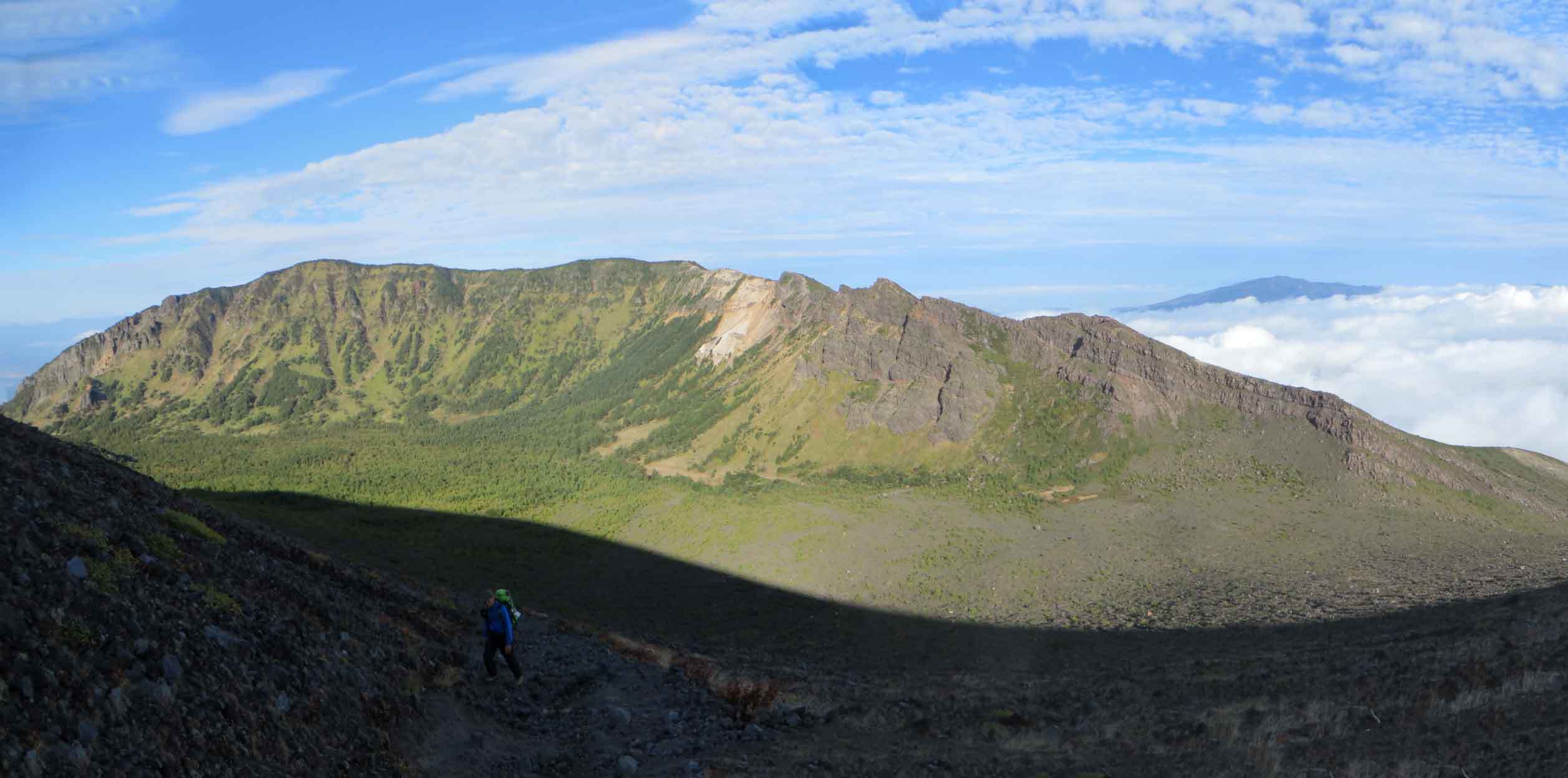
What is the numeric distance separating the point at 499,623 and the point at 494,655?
2.68 feet

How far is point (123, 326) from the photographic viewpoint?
134 metres

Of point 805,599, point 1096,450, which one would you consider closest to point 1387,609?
point 805,599

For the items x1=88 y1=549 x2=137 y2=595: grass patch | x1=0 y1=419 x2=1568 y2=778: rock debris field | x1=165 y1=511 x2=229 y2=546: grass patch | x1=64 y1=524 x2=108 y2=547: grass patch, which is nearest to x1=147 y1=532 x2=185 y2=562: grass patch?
x1=0 y1=419 x2=1568 y2=778: rock debris field

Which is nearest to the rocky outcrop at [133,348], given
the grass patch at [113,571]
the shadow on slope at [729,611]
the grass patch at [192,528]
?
the shadow on slope at [729,611]

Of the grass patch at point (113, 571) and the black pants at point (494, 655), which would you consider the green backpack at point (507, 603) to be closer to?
the black pants at point (494, 655)

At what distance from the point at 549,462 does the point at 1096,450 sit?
57.1m

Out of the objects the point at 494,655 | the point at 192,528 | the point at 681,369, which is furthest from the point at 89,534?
the point at 681,369

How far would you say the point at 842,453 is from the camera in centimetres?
7175

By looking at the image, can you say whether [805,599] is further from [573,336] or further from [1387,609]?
[573,336]

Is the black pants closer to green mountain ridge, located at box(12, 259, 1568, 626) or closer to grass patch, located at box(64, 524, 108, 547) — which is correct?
grass patch, located at box(64, 524, 108, 547)

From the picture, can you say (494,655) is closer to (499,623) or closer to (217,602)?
(499,623)

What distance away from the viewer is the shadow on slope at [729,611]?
93.6 feet

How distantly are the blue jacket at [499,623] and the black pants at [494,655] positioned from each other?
62 millimetres

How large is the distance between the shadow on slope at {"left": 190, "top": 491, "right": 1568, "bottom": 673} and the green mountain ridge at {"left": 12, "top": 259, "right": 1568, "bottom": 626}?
1.18 meters
